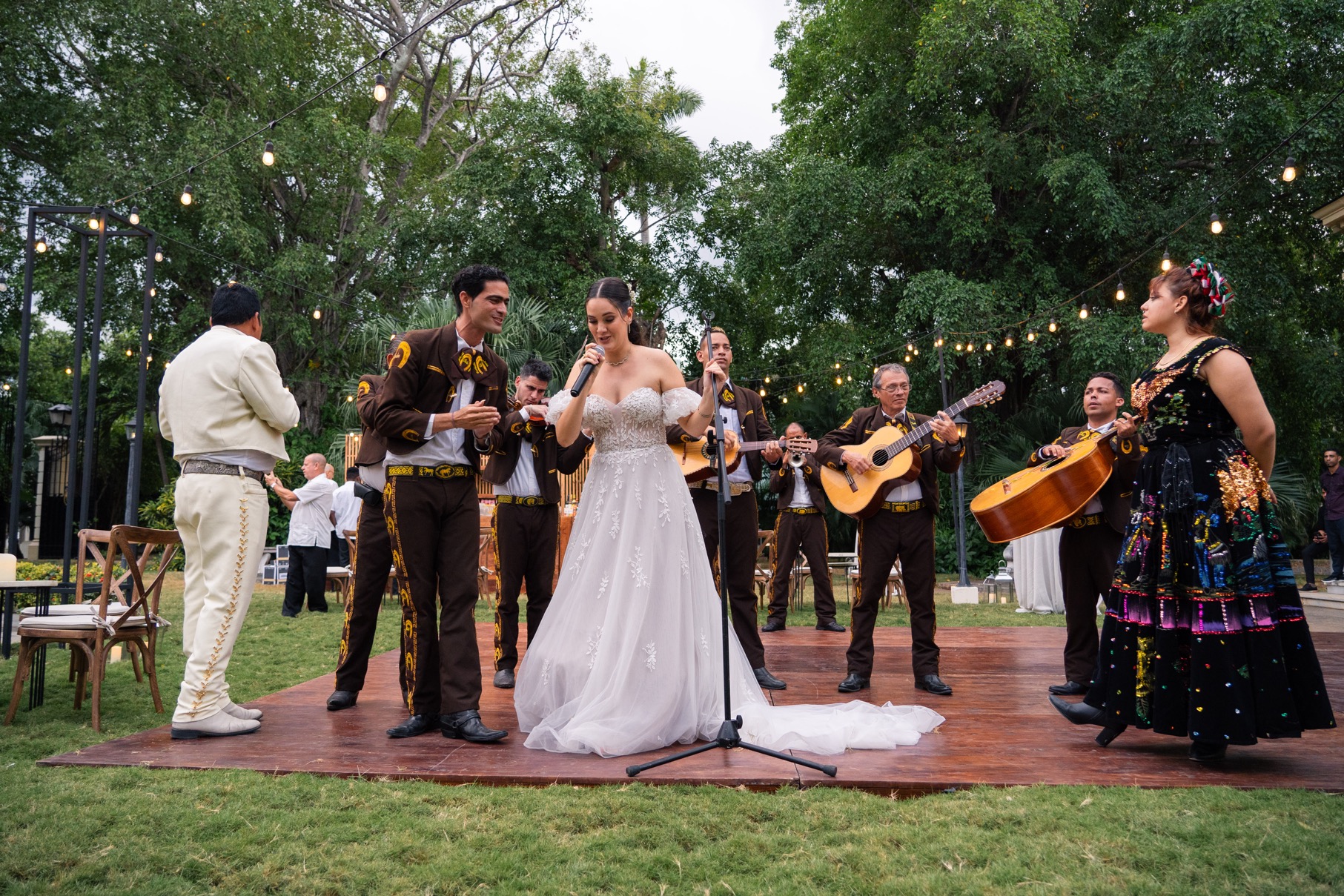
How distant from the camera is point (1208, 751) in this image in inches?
141

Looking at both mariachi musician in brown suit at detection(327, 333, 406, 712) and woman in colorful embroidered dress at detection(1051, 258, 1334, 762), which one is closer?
woman in colorful embroidered dress at detection(1051, 258, 1334, 762)

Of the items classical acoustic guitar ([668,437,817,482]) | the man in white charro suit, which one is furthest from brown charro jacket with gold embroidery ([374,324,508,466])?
classical acoustic guitar ([668,437,817,482])

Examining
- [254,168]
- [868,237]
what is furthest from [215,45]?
[868,237]

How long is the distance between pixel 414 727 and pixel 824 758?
73.6 inches

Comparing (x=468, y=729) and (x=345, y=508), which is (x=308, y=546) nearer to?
(x=345, y=508)

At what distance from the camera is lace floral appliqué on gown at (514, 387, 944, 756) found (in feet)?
12.7

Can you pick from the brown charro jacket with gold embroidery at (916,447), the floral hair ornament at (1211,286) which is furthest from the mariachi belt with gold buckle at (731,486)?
the floral hair ornament at (1211,286)

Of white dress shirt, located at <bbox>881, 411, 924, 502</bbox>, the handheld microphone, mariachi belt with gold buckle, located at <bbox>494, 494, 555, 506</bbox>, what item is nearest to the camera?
the handheld microphone

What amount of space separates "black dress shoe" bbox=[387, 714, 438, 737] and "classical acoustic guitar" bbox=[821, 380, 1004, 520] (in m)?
2.59

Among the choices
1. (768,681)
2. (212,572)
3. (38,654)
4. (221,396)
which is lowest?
(768,681)

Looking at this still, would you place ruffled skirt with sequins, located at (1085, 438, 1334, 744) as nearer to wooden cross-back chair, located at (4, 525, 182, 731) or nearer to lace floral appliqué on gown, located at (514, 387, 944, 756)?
lace floral appliqué on gown, located at (514, 387, 944, 756)

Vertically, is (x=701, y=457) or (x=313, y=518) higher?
(x=701, y=457)

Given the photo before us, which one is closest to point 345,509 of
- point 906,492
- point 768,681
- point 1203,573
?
point 768,681

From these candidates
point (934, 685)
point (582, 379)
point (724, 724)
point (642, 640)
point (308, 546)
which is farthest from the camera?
point (308, 546)
